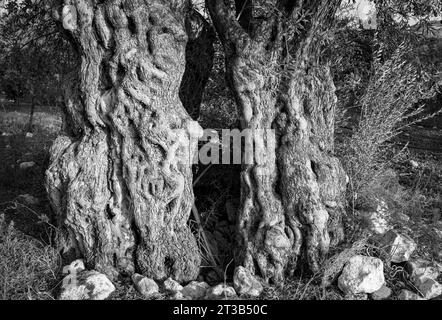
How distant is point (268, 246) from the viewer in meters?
3.18

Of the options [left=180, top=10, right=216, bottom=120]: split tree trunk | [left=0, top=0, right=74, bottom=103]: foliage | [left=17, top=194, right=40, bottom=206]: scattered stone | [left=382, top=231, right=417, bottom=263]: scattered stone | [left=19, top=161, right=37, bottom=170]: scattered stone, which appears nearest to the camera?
[left=382, top=231, right=417, bottom=263]: scattered stone

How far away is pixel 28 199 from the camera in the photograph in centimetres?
430

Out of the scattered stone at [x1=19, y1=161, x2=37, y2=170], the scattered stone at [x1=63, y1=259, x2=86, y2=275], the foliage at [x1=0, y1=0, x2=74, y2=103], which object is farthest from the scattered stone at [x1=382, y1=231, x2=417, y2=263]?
the scattered stone at [x1=19, y1=161, x2=37, y2=170]

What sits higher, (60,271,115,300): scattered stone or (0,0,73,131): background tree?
(0,0,73,131): background tree

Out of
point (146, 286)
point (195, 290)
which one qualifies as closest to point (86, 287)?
point (146, 286)

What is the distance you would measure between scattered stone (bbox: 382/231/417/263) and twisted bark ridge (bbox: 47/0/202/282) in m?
1.49

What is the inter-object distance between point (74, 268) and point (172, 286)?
2.45 feet

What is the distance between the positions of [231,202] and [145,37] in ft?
5.33

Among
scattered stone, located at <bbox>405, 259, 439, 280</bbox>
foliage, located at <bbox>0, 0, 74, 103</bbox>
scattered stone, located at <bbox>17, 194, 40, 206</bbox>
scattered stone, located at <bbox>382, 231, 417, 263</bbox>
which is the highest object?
foliage, located at <bbox>0, 0, 74, 103</bbox>

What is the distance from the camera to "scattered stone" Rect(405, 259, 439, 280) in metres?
3.25

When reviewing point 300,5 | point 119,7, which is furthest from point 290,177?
point 119,7

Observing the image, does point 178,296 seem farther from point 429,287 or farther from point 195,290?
point 429,287

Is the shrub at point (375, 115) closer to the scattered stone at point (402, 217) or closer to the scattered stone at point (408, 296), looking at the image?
the scattered stone at point (402, 217)

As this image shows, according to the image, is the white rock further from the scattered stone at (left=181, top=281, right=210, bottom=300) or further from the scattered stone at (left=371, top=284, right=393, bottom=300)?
the scattered stone at (left=181, top=281, right=210, bottom=300)
